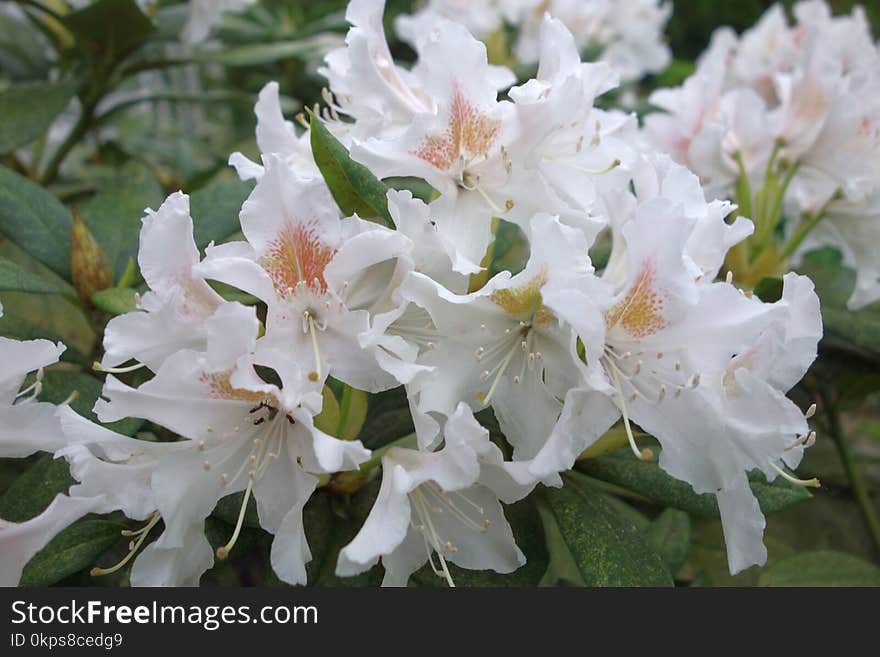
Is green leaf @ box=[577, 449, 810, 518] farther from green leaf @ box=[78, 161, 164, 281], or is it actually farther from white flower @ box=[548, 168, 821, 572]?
green leaf @ box=[78, 161, 164, 281]

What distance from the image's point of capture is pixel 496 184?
0.84m

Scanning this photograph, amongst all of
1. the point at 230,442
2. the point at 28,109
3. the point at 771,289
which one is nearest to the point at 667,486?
the point at 771,289

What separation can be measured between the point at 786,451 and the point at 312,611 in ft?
1.44

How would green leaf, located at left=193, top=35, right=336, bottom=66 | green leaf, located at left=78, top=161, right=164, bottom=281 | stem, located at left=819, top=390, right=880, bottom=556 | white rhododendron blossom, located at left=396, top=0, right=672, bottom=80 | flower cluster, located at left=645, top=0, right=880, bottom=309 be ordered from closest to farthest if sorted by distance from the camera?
green leaf, located at left=78, top=161, right=164, bottom=281, flower cluster, located at left=645, top=0, right=880, bottom=309, stem, located at left=819, top=390, right=880, bottom=556, green leaf, located at left=193, top=35, right=336, bottom=66, white rhododendron blossom, located at left=396, top=0, right=672, bottom=80

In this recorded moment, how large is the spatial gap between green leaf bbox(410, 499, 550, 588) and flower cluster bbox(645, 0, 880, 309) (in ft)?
1.86

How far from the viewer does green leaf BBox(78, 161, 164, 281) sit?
1103mm

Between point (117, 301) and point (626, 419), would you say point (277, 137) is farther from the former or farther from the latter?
point (626, 419)

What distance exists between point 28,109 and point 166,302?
84 centimetres

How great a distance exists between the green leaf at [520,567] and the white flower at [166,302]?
0.33m

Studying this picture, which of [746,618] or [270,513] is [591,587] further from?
[270,513]

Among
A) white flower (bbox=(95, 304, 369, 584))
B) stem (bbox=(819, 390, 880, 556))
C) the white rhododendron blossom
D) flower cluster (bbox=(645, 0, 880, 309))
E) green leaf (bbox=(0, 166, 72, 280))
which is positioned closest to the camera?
white flower (bbox=(95, 304, 369, 584))

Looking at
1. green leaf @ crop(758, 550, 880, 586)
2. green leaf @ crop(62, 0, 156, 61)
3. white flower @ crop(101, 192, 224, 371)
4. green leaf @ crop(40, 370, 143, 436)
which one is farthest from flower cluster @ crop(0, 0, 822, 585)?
green leaf @ crop(62, 0, 156, 61)

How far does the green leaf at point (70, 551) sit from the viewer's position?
0.76 metres

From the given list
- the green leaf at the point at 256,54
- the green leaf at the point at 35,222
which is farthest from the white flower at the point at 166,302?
the green leaf at the point at 256,54
